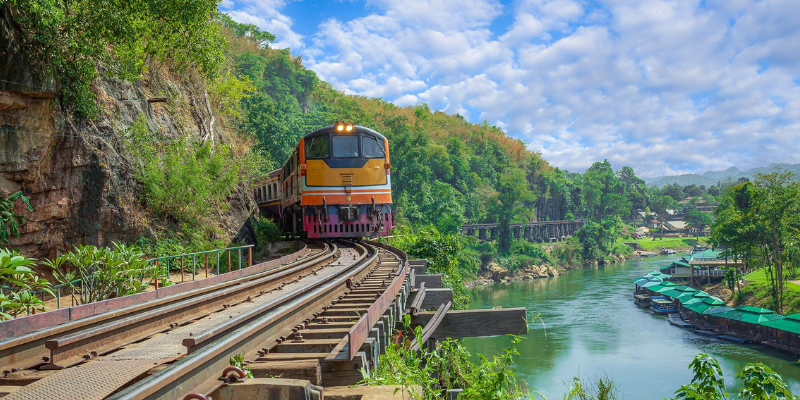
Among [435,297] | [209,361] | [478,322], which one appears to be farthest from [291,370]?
[435,297]

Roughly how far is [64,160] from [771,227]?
35.8 m

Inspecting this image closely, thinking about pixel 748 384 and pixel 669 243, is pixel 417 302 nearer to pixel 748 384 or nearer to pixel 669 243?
pixel 748 384

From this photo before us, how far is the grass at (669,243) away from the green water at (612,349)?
45149mm

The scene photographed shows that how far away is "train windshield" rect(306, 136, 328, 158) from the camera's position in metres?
15.9

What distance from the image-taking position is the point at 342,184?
52.0 feet

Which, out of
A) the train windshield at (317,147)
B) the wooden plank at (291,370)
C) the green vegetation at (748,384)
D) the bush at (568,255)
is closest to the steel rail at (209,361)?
the wooden plank at (291,370)

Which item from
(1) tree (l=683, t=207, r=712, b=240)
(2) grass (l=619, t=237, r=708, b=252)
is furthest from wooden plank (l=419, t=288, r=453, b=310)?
(1) tree (l=683, t=207, r=712, b=240)

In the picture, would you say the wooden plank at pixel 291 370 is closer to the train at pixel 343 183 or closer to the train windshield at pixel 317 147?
the train at pixel 343 183

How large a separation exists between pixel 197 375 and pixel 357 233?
13.0 m

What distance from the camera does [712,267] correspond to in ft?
145

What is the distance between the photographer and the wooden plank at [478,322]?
22.8 feet

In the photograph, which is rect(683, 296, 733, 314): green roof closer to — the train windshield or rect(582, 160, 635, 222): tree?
the train windshield

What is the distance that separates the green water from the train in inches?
226

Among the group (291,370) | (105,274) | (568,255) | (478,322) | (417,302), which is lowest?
(568,255)
